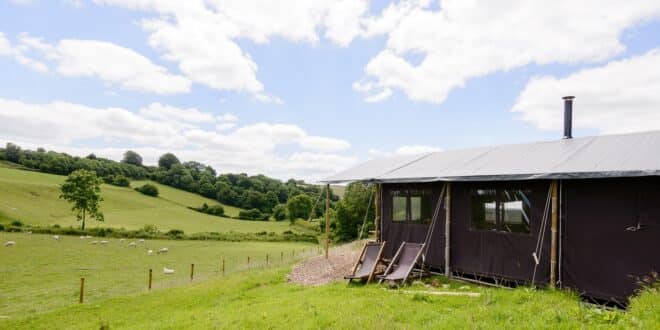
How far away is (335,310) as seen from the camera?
666 cm

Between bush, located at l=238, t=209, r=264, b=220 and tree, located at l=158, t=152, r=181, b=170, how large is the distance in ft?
96.5

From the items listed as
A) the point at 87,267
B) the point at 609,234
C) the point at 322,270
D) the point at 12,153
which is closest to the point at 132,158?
the point at 12,153

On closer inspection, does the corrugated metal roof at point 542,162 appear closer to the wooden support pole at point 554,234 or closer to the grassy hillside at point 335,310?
the wooden support pole at point 554,234

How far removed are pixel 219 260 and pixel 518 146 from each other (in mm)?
18977

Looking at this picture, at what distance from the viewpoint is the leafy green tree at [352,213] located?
128 ft

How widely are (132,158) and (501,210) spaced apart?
88.3 meters

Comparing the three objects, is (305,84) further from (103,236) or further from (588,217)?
(103,236)

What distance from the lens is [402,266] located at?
10203 mm

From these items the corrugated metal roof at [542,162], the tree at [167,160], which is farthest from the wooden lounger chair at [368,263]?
the tree at [167,160]

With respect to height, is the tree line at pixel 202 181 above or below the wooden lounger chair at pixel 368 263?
above

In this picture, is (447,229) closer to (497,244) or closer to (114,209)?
(497,244)

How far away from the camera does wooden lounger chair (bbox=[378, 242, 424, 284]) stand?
9497mm

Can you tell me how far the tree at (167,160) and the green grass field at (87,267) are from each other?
4902cm

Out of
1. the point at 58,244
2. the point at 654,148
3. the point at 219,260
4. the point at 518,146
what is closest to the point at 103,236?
the point at 58,244
